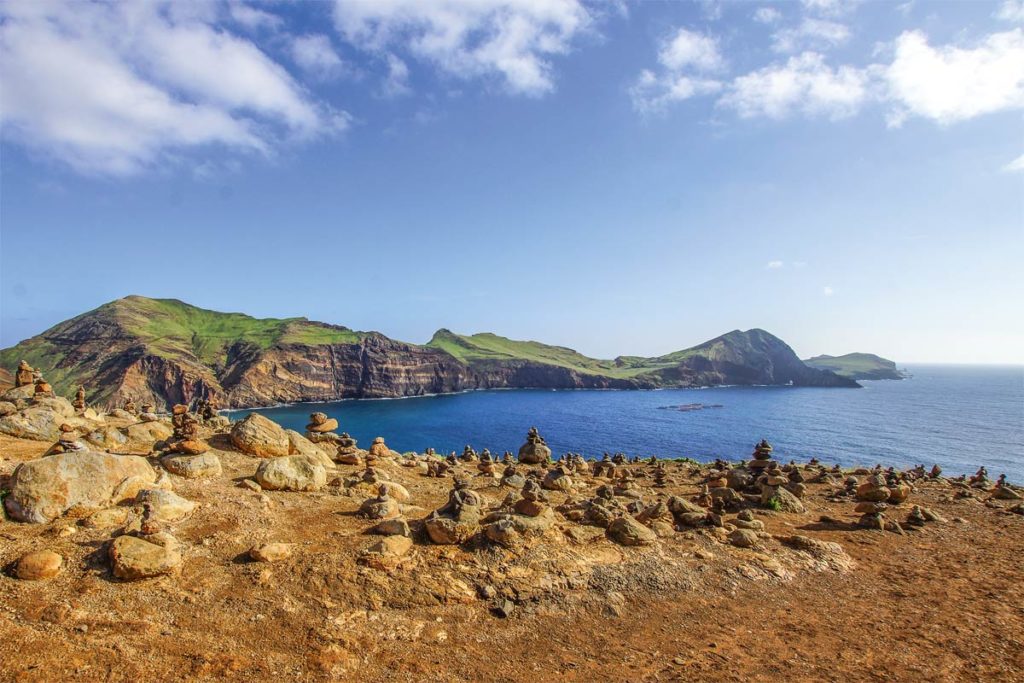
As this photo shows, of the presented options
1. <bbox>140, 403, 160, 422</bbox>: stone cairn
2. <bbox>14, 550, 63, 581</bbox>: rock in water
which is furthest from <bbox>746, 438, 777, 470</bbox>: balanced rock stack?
<bbox>140, 403, 160, 422</bbox>: stone cairn

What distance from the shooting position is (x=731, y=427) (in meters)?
129

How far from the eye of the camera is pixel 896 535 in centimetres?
2277

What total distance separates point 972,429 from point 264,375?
9306 inches

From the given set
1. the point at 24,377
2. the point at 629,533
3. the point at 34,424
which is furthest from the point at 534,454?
the point at 24,377

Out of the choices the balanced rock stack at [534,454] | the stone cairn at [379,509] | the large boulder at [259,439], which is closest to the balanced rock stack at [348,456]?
the large boulder at [259,439]

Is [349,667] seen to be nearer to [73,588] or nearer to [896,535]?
[73,588]

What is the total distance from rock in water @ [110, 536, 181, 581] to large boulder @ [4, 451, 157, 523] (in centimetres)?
359

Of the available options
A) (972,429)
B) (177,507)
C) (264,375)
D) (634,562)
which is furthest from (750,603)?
(264,375)

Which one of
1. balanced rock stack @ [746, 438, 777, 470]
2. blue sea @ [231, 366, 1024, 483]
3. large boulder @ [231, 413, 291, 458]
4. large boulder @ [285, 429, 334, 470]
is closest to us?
large boulder @ [231, 413, 291, 458]

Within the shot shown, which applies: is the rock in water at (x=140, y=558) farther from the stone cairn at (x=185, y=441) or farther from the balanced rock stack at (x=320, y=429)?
the balanced rock stack at (x=320, y=429)

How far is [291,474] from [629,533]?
1459 centimetres

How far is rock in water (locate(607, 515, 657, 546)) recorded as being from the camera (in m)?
17.9

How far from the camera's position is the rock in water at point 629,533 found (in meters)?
17.9

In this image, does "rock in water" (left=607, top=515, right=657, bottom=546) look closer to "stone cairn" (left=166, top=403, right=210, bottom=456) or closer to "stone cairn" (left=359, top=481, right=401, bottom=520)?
"stone cairn" (left=359, top=481, right=401, bottom=520)
